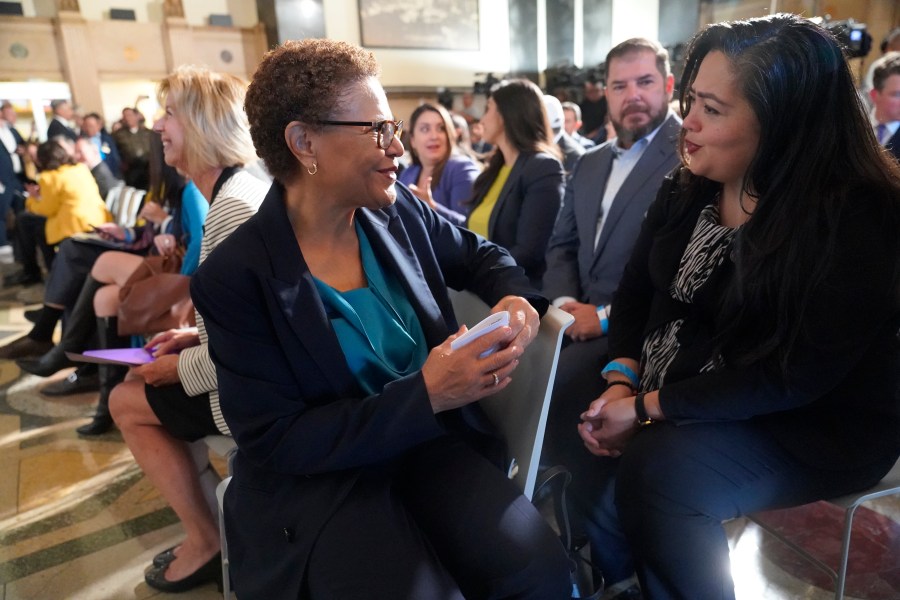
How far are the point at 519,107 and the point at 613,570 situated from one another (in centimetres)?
194

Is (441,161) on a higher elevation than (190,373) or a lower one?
higher

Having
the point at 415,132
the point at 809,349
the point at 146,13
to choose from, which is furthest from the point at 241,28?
the point at 809,349

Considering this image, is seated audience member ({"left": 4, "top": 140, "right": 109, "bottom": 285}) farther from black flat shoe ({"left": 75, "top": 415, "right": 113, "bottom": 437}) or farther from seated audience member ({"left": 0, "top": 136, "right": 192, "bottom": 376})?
black flat shoe ({"left": 75, "top": 415, "right": 113, "bottom": 437})

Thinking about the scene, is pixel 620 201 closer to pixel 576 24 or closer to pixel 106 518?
pixel 106 518

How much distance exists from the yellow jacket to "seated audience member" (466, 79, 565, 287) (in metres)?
3.20

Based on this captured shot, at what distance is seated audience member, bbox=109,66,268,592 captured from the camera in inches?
62.8

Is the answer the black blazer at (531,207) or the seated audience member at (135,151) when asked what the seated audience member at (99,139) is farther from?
the black blazer at (531,207)

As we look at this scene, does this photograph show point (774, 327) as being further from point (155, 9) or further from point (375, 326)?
point (155, 9)

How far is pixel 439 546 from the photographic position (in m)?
1.08

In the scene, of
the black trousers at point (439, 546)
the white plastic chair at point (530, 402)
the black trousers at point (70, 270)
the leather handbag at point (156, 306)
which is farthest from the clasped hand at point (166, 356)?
the black trousers at point (70, 270)

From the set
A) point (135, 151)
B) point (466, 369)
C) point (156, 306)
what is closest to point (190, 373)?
point (156, 306)

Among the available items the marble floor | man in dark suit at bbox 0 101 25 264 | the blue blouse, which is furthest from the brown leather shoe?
man in dark suit at bbox 0 101 25 264

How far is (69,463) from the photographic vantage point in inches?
101

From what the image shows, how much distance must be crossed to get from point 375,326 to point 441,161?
2557 millimetres
